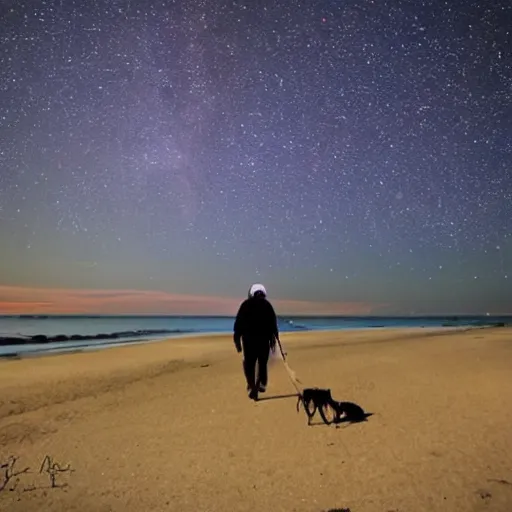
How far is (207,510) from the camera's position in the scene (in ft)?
13.1

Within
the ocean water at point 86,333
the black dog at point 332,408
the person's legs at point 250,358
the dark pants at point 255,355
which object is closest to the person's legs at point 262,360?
the dark pants at point 255,355

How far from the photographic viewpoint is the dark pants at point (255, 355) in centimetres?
873

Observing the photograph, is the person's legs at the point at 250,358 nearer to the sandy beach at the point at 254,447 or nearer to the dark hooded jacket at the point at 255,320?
the dark hooded jacket at the point at 255,320

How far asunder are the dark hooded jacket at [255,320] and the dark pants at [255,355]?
79mm

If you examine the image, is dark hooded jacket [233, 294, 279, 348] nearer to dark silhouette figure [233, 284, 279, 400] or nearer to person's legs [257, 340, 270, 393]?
dark silhouette figure [233, 284, 279, 400]

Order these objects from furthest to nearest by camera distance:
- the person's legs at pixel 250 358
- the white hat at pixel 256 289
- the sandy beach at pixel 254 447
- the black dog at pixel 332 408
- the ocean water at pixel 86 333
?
the ocean water at pixel 86 333, the white hat at pixel 256 289, the person's legs at pixel 250 358, the black dog at pixel 332 408, the sandy beach at pixel 254 447

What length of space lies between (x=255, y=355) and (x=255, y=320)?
0.70 m

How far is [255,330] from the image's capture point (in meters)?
8.77

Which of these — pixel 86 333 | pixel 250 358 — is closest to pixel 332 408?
pixel 250 358

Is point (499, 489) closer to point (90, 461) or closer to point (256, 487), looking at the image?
point (256, 487)

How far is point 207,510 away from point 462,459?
10.1ft

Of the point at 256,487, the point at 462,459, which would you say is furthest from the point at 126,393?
the point at 462,459

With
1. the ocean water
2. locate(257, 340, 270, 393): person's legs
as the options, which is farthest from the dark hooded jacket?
the ocean water

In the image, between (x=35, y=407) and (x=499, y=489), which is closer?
(x=499, y=489)
